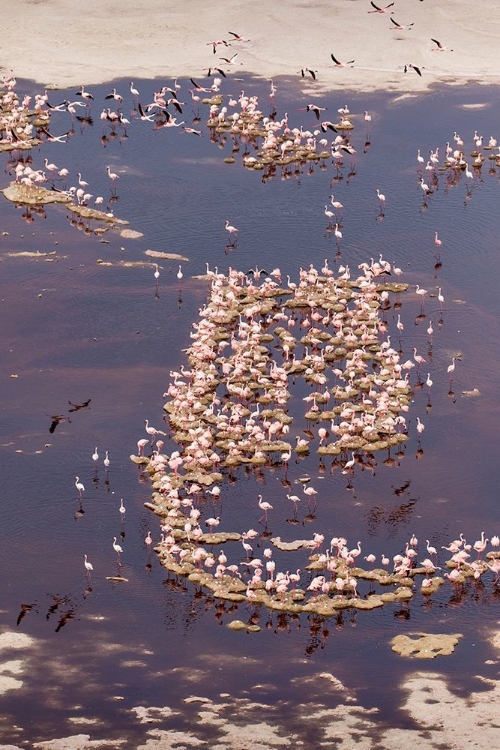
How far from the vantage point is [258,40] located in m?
61.2

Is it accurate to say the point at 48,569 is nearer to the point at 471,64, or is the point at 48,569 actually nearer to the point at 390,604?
the point at 390,604

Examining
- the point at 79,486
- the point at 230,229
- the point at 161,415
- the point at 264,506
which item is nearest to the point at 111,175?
the point at 230,229

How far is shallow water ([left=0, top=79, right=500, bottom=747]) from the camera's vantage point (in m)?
27.6

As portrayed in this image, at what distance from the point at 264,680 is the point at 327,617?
2.44 meters

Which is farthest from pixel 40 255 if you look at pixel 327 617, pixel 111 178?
pixel 327 617

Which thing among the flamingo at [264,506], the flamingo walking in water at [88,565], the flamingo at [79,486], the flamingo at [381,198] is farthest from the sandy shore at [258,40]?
the flamingo walking in water at [88,565]

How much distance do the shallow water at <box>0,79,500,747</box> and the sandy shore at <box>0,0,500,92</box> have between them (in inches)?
96.1

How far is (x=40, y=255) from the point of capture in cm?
4428

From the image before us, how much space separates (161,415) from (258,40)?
1142 inches

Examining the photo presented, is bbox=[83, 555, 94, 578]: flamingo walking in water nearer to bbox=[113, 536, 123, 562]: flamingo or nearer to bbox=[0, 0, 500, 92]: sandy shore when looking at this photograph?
bbox=[113, 536, 123, 562]: flamingo

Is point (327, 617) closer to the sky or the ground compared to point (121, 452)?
closer to the ground

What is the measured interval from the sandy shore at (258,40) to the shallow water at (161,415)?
244 centimetres

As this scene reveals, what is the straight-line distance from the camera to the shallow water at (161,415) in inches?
1086

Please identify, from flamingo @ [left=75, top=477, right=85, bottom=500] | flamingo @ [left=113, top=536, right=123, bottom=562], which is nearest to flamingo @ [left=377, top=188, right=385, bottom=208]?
flamingo @ [left=75, top=477, right=85, bottom=500]
